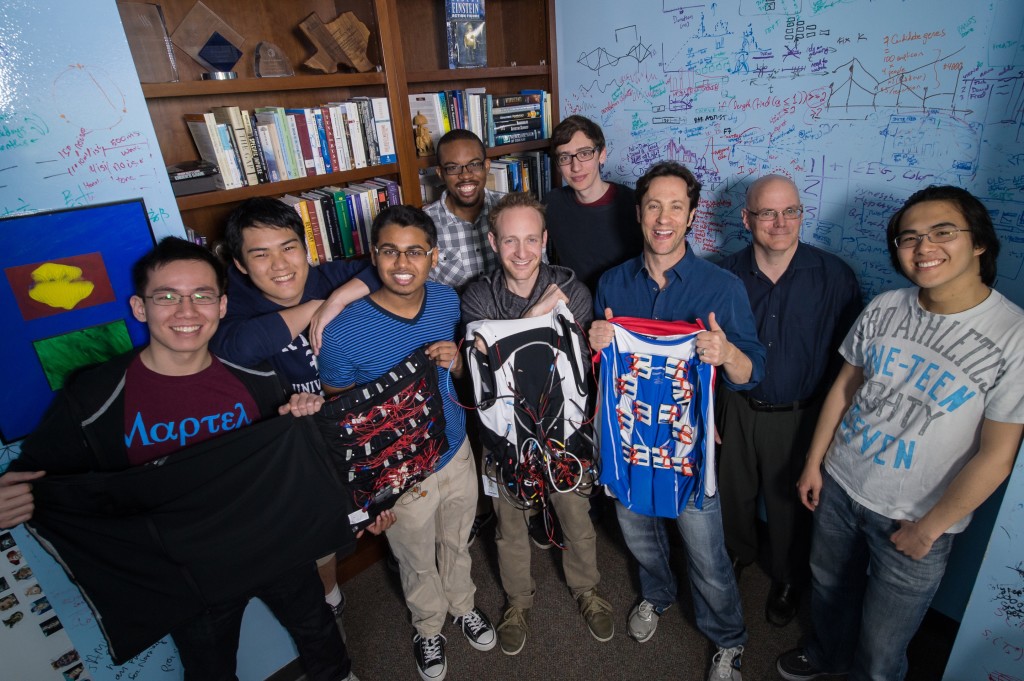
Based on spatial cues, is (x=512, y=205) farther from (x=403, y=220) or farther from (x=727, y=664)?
(x=727, y=664)

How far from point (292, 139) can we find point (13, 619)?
199 centimetres

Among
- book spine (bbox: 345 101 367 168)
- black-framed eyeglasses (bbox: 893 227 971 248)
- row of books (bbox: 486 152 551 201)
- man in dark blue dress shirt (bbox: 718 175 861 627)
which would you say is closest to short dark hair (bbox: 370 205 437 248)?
Answer: book spine (bbox: 345 101 367 168)

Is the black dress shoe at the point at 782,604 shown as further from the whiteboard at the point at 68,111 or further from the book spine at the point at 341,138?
the whiteboard at the point at 68,111

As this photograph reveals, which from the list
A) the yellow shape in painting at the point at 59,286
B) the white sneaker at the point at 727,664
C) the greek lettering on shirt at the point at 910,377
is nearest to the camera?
the greek lettering on shirt at the point at 910,377

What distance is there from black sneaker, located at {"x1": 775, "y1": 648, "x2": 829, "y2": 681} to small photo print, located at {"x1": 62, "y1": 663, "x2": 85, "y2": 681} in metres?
2.52

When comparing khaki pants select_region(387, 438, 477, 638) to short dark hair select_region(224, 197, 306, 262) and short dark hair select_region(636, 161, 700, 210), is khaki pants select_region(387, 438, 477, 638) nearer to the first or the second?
short dark hair select_region(224, 197, 306, 262)

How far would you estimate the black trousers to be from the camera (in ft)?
7.38

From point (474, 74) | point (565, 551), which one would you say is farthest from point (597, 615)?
point (474, 74)

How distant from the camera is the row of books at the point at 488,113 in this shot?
3021 mm

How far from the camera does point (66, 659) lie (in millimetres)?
1813

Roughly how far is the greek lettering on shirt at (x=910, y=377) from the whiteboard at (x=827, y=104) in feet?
2.18

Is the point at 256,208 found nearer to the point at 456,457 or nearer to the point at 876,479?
the point at 456,457

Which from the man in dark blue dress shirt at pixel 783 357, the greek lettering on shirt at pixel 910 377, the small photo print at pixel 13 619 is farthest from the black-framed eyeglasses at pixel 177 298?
the greek lettering on shirt at pixel 910 377

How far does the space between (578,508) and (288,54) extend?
2473 mm
